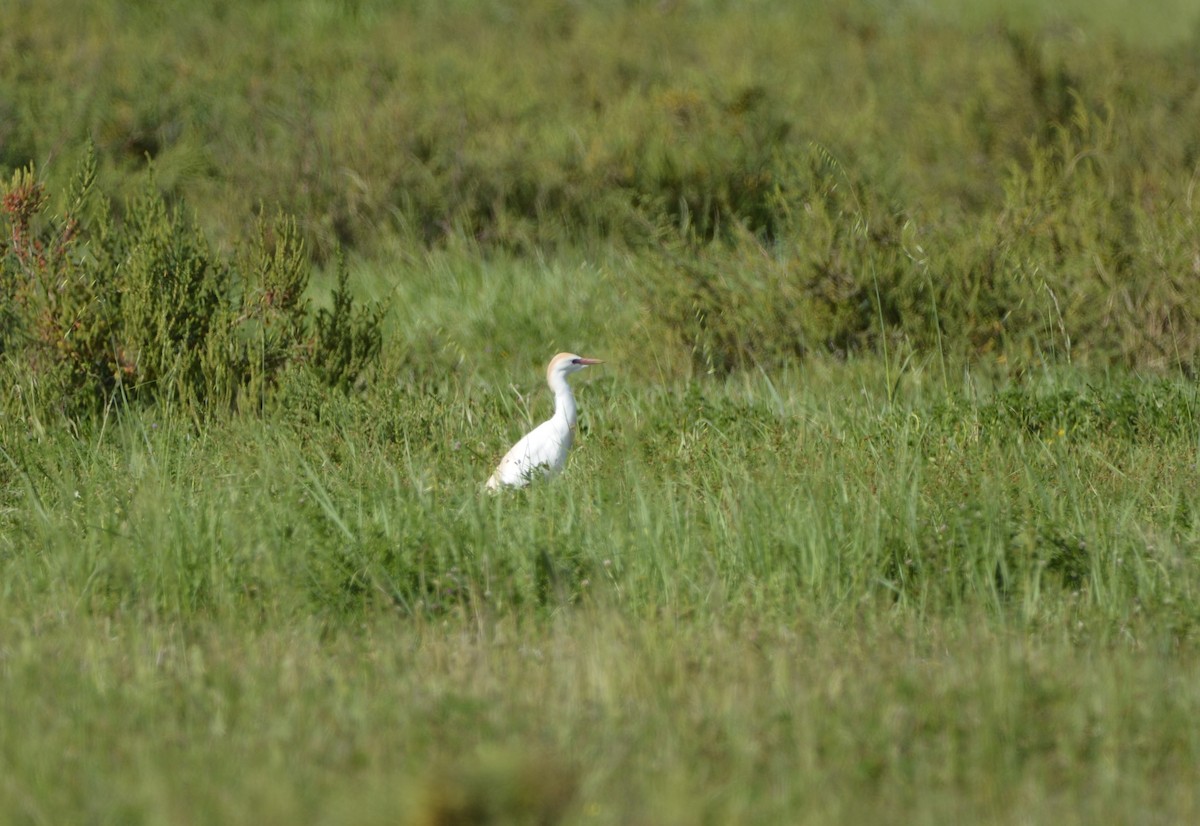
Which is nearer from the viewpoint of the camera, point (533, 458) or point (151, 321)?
point (533, 458)

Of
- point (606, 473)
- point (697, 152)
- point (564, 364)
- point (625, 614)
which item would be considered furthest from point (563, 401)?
point (697, 152)

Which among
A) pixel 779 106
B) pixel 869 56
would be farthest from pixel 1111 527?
pixel 869 56

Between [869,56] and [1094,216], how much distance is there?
266 inches

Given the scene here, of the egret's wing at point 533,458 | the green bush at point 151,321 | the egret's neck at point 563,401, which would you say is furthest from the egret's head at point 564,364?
the green bush at point 151,321

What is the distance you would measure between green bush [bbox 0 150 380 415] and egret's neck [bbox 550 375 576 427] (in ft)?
3.23

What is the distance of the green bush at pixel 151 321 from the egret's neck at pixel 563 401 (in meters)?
0.98

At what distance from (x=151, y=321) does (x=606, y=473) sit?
2158 millimetres

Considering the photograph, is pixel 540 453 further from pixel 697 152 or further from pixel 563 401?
pixel 697 152

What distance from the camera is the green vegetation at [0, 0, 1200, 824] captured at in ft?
10.1

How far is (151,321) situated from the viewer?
6.00 metres

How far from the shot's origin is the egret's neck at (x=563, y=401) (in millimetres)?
5410

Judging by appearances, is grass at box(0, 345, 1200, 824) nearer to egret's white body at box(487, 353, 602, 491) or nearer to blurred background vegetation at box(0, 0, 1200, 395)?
egret's white body at box(487, 353, 602, 491)

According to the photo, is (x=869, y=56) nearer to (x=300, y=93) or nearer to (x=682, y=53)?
(x=682, y=53)

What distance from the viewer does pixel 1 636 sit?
12.4ft
